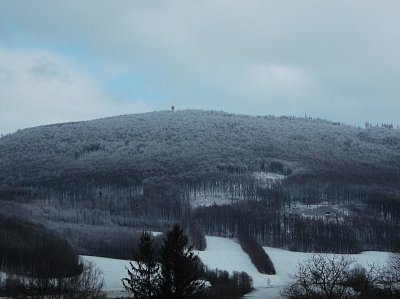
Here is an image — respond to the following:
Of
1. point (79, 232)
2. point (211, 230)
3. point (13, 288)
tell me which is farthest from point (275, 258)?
point (13, 288)

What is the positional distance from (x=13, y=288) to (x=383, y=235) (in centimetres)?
12081

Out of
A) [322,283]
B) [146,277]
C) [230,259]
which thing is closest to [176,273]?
[146,277]

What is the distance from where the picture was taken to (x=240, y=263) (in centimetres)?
15862

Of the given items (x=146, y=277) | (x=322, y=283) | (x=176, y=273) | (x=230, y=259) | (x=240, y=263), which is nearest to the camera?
(x=176, y=273)

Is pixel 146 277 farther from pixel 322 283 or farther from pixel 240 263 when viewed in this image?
pixel 240 263

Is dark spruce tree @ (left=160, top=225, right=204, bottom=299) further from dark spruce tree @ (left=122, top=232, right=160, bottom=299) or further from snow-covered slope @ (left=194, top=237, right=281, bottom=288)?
snow-covered slope @ (left=194, top=237, right=281, bottom=288)

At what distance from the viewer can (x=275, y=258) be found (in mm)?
167875

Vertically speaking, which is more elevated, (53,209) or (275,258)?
(53,209)

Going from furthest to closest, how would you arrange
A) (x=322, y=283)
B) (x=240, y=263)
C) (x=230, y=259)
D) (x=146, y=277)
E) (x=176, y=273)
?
(x=230, y=259) < (x=240, y=263) < (x=322, y=283) < (x=146, y=277) < (x=176, y=273)

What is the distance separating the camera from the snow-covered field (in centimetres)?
12684

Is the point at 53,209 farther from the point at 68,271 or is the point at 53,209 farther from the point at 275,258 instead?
the point at 68,271

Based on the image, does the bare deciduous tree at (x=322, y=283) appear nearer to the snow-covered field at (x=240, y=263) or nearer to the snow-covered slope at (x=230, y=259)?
the snow-covered field at (x=240, y=263)

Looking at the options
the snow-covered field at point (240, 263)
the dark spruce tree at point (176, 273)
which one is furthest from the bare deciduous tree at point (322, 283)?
the snow-covered field at point (240, 263)

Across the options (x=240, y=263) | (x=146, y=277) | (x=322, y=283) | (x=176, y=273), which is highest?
(x=176, y=273)
